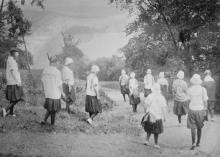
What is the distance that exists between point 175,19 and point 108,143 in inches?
511

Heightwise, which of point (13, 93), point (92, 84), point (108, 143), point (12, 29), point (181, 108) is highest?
point (12, 29)

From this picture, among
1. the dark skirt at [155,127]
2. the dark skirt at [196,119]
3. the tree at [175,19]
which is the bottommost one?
the dark skirt at [155,127]

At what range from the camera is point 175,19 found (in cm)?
2058

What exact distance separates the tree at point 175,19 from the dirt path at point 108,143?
8398 mm

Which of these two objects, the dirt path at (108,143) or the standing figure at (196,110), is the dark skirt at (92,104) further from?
the standing figure at (196,110)

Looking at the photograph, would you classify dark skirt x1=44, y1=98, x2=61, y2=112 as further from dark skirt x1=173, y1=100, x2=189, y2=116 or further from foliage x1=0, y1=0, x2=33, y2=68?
dark skirt x1=173, y1=100, x2=189, y2=116

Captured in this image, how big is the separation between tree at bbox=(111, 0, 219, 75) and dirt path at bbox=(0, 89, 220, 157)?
27.6 feet

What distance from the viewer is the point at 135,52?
2331 centimetres

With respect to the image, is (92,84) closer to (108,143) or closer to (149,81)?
(108,143)

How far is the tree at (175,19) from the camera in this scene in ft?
61.8

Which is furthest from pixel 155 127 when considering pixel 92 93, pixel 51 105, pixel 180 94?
pixel 180 94

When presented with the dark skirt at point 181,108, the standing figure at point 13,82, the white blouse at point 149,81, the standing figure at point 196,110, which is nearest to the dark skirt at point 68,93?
the standing figure at point 13,82

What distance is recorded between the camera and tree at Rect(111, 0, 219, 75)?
1884cm

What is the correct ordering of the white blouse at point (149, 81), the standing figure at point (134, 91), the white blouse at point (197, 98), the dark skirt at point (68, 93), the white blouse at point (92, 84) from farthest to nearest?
the white blouse at point (149, 81)
the standing figure at point (134, 91)
the dark skirt at point (68, 93)
the white blouse at point (92, 84)
the white blouse at point (197, 98)
